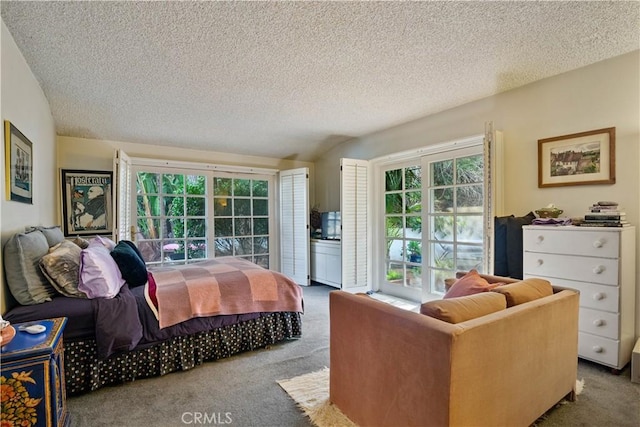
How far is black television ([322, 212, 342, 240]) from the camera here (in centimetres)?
478

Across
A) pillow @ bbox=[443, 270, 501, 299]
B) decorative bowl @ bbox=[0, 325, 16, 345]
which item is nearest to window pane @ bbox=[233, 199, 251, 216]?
decorative bowl @ bbox=[0, 325, 16, 345]

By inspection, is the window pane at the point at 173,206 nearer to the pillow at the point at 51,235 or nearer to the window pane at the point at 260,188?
the window pane at the point at 260,188

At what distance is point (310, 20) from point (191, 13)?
710 millimetres

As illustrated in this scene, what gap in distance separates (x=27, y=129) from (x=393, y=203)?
12.4 feet

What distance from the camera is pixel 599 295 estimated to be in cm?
Answer: 225

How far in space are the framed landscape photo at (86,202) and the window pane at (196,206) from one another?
0.97 meters

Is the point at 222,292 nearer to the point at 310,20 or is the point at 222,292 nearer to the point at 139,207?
the point at 310,20

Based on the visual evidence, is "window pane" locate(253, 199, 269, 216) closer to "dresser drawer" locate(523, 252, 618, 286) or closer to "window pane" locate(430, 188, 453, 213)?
"window pane" locate(430, 188, 453, 213)

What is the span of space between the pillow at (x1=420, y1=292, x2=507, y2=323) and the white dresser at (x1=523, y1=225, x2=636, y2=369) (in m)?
1.24

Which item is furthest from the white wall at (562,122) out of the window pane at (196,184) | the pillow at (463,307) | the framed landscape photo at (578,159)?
the window pane at (196,184)

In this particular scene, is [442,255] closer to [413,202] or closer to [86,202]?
[413,202]

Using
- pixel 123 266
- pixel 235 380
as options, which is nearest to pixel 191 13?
pixel 123 266

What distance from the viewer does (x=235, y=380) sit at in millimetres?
2199

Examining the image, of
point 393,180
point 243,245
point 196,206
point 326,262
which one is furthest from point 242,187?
point 393,180
